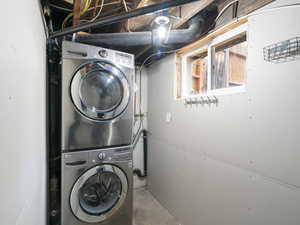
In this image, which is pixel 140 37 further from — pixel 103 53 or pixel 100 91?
pixel 100 91

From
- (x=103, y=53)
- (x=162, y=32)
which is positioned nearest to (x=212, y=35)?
(x=162, y=32)

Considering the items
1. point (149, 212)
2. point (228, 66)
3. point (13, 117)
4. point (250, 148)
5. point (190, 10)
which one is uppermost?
point (190, 10)

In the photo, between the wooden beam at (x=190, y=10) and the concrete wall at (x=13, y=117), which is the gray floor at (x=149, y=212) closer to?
the concrete wall at (x=13, y=117)

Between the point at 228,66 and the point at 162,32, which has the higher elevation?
the point at 162,32

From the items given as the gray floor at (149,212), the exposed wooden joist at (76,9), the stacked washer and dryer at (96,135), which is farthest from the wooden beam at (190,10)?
the gray floor at (149,212)

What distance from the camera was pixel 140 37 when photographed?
1.62 metres

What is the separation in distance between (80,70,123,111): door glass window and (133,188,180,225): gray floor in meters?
1.48

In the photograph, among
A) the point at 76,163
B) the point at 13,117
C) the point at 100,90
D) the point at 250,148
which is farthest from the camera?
the point at 100,90

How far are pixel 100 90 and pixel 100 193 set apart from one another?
1088 millimetres

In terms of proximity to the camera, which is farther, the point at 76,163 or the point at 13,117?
the point at 76,163

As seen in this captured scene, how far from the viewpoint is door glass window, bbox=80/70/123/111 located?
1482 millimetres

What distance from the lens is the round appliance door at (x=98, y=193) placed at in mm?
1449

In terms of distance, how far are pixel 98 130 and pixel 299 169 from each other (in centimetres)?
156

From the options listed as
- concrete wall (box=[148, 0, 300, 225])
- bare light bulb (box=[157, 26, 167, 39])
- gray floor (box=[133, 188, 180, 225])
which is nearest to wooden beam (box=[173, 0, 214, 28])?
bare light bulb (box=[157, 26, 167, 39])
